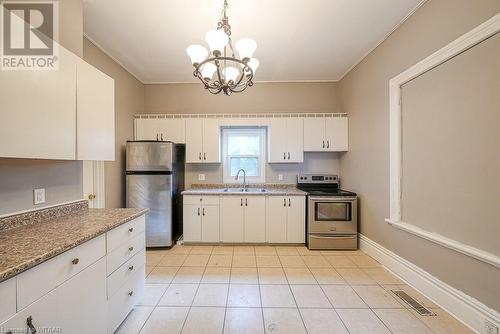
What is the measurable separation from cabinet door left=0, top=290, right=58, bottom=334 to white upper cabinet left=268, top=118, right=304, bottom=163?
3.13 metres

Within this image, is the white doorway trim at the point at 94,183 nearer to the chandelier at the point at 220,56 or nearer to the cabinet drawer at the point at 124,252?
the cabinet drawer at the point at 124,252

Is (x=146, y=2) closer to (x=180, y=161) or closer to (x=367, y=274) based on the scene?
(x=180, y=161)

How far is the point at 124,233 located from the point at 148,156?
1.75 m

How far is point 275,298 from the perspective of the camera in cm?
210

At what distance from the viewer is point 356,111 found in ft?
11.1

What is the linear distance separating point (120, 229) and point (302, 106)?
11.6 ft

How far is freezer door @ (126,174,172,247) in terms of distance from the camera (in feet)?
10.5

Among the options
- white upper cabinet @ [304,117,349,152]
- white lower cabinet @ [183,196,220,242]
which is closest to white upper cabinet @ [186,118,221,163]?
white lower cabinet @ [183,196,220,242]

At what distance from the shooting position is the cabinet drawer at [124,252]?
1524mm

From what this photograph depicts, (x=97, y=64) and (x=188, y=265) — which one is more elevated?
(x=97, y=64)

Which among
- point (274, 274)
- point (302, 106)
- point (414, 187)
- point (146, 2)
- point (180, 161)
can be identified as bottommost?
point (274, 274)

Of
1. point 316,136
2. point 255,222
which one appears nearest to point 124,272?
point 255,222

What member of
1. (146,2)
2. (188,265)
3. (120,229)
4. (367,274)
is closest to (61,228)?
(120,229)

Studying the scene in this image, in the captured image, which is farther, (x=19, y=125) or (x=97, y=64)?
(x=97, y=64)
